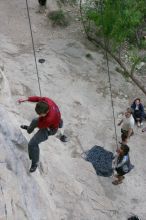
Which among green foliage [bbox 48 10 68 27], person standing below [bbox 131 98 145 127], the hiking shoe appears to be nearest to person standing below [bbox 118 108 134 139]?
person standing below [bbox 131 98 145 127]

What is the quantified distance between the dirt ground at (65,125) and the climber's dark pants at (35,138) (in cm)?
26

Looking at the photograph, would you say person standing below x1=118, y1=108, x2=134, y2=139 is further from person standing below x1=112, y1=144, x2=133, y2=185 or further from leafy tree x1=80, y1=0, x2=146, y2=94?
leafy tree x1=80, y1=0, x2=146, y2=94

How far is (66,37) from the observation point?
15.4 metres

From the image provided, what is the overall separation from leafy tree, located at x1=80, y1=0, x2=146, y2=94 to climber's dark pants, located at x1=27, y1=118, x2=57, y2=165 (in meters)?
6.76

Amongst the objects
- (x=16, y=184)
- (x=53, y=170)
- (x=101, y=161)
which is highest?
(x=16, y=184)

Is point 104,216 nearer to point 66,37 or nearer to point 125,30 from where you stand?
point 125,30

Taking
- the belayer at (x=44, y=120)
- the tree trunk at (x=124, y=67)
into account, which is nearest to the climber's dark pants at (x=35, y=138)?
the belayer at (x=44, y=120)

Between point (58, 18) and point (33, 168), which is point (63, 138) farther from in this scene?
point (58, 18)

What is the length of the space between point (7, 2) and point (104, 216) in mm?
9343

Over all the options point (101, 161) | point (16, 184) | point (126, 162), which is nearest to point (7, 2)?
point (101, 161)

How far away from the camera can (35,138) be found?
736cm

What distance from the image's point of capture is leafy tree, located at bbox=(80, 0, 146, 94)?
13336mm

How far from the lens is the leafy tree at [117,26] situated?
43.8 ft

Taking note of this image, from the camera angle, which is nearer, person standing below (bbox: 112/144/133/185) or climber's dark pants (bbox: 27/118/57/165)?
climber's dark pants (bbox: 27/118/57/165)
